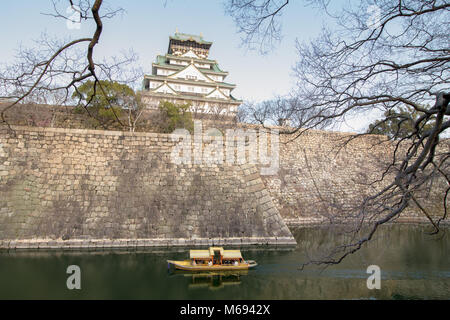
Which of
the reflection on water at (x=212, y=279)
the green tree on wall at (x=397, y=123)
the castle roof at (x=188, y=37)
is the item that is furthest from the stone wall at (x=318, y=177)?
the castle roof at (x=188, y=37)

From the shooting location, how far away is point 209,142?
10.2 meters

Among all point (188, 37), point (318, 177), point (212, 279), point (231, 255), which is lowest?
point (212, 279)

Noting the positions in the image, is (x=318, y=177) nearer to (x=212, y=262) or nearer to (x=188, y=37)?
(x=212, y=262)

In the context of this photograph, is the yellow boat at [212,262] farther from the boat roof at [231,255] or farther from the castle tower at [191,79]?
the castle tower at [191,79]

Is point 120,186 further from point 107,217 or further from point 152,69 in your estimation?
point 152,69

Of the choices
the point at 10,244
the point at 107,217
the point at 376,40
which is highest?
the point at 376,40

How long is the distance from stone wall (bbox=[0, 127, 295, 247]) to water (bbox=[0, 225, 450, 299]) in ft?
1.80

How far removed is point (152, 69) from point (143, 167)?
18.3m

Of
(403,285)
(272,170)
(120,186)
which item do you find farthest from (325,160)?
(120,186)

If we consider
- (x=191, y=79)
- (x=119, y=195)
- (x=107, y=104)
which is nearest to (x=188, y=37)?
(x=191, y=79)

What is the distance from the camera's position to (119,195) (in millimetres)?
8875

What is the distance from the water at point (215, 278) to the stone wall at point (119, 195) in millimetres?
549

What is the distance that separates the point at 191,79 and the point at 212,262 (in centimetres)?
Result: 1874
